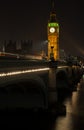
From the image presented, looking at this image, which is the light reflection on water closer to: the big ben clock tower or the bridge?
the bridge

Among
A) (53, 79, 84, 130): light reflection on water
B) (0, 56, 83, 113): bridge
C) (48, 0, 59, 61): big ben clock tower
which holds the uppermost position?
(48, 0, 59, 61): big ben clock tower

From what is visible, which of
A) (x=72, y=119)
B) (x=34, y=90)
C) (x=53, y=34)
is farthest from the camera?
(x=53, y=34)

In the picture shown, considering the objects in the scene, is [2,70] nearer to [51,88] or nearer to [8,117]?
[8,117]

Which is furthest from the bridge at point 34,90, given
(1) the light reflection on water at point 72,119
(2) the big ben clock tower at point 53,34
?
(2) the big ben clock tower at point 53,34

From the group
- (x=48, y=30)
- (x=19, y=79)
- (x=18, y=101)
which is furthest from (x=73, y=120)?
(x=48, y=30)

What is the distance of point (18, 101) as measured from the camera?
128 feet

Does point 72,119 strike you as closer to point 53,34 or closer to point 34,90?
point 34,90

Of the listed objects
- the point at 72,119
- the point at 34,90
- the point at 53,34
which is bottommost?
the point at 72,119

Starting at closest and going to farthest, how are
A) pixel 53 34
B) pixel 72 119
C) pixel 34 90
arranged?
1. pixel 72 119
2. pixel 34 90
3. pixel 53 34

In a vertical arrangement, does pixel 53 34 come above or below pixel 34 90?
above

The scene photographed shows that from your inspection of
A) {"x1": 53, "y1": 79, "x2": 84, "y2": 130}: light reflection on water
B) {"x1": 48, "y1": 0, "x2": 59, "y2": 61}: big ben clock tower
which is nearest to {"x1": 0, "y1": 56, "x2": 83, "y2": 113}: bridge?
{"x1": 53, "y1": 79, "x2": 84, "y2": 130}: light reflection on water

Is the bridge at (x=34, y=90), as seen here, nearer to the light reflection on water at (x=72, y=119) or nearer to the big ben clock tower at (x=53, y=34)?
the light reflection on water at (x=72, y=119)

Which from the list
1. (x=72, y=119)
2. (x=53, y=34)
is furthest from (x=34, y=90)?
(x=53, y=34)

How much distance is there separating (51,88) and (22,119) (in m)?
7.36
